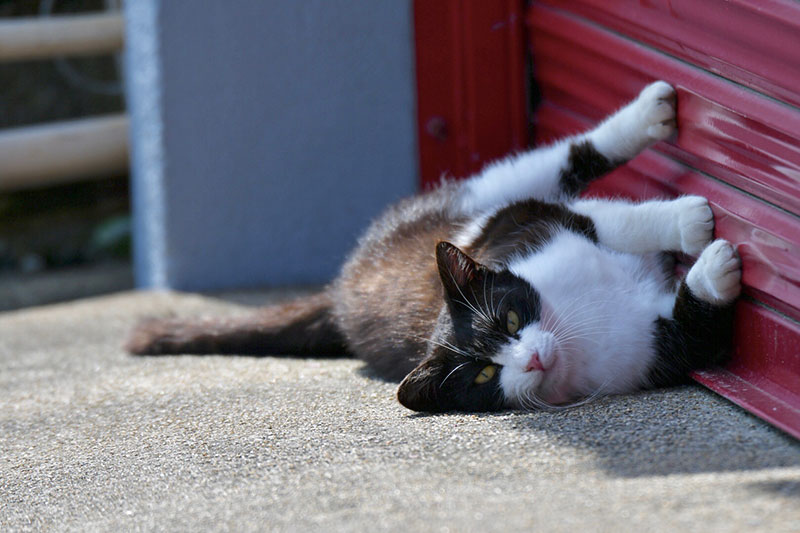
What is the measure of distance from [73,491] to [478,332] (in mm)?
936

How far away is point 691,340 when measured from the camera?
2.08 meters

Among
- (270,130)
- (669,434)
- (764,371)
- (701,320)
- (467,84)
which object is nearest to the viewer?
(669,434)

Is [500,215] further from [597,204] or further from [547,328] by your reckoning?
[547,328]

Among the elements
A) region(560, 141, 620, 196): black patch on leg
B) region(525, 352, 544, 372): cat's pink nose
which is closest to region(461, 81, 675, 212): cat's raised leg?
region(560, 141, 620, 196): black patch on leg

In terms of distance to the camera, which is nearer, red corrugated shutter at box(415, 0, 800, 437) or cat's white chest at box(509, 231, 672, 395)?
red corrugated shutter at box(415, 0, 800, 437)

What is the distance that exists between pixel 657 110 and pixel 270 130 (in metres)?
1.71

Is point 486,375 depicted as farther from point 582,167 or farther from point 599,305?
point 582,167

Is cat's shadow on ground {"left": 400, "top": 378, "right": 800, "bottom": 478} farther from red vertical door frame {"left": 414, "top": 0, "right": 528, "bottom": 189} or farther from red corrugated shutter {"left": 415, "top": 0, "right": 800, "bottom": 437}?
red vertical door frame {"left": 414, "top": 0, "right": 528, "bottom": 189}

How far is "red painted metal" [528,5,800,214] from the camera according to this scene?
1868 millimetres

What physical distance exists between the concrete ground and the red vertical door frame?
1.13m

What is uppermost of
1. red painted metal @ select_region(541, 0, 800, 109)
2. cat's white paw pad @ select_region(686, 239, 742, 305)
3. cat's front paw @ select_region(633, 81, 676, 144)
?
red painted metal @ select_region(541, 0, 800, 109)


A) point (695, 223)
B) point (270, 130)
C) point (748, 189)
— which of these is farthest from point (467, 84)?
point (748, 189)

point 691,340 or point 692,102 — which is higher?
point 692,102

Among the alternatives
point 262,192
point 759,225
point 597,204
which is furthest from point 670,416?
point 262,192
